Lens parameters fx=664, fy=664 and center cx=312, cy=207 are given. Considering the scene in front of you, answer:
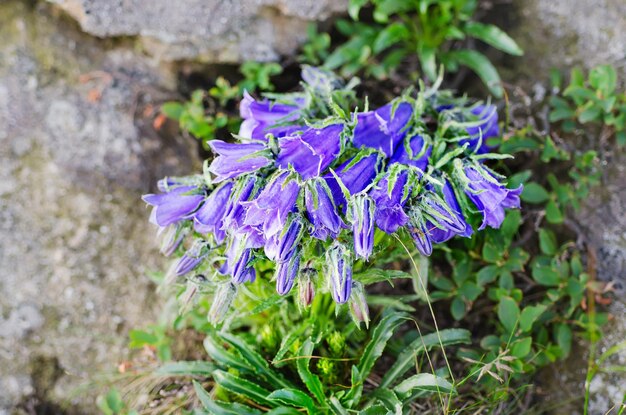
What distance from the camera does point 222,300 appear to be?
2818 mm

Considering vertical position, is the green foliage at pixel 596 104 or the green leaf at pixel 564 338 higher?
the green foliage at pixel 596 104

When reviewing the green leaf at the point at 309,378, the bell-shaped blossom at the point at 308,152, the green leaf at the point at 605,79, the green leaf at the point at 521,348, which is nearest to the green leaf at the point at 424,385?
the green leaf at the point at 309,378

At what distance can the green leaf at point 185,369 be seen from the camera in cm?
322

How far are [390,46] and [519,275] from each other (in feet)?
5.37

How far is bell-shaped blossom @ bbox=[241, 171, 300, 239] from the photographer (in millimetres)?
2457

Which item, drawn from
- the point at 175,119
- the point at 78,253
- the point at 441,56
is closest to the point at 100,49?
the point at 175,119

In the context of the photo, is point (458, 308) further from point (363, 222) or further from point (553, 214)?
point (363, 222)

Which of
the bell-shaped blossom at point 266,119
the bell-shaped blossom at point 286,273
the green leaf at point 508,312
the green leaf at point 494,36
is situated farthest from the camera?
the green leaf at point 494,36

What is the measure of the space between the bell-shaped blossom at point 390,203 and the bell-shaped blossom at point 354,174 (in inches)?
3.3

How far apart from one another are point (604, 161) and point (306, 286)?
1.88 m

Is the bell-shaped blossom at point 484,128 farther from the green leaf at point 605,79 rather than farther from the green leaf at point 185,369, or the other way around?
the green leaf at point 185,369

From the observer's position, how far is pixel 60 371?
12.5 feet

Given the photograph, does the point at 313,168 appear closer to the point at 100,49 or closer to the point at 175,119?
the point at 175,119

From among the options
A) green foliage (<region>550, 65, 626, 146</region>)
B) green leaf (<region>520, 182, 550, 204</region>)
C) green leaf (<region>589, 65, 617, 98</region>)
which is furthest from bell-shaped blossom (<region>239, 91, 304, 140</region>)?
green leaf (<region>589, 65, 617, 98</region>)
